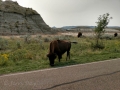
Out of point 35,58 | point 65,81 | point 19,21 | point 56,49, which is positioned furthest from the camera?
point 19,21

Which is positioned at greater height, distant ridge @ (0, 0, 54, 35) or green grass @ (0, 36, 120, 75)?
distant ridge @ (0, 0, 54, 35)

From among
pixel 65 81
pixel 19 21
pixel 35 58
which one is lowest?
pixel 35 58

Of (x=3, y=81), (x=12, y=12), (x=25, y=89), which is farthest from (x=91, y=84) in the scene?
(x=12, y=12)

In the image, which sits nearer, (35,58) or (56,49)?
(56,49)

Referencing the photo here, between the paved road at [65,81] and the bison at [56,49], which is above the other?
the bison at [56,49]

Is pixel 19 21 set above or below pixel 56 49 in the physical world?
above

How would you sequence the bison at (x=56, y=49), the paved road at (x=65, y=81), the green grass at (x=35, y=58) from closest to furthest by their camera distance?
the paved road at (x=65, y=81)
the green grass at (x=35, y=58)
the bison at (x=56, y=49)

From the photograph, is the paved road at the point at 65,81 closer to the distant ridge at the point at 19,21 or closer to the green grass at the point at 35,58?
the green grass at the point at 35,58

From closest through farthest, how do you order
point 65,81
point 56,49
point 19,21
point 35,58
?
point 65,81
point 56,49
point 35,58
point 19,21

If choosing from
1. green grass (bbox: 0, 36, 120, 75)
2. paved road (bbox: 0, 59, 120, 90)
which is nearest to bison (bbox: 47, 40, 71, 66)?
green grass (bbox: 0, 36, 120, 75)

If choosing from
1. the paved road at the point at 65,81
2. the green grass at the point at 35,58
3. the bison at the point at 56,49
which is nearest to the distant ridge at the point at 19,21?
the green grass at the point at 35,58

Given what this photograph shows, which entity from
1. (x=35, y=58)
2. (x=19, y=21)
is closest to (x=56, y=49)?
(x=35, y=58)

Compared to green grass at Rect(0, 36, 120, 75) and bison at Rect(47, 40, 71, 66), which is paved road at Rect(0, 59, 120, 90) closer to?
green grass at Rect(0, 36, 120, 75)

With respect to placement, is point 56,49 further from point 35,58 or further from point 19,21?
point 19,21
